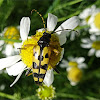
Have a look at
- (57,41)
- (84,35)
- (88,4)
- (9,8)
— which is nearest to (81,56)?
(84,35)

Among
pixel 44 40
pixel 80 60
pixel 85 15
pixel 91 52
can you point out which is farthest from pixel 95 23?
pixel 44 40

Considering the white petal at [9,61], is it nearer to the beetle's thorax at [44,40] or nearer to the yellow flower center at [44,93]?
the beetle's thorax at [44,40]

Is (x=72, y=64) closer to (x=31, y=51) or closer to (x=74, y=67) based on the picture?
(x=74, y=67)

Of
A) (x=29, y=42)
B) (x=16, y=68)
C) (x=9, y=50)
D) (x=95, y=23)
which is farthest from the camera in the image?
(x=95, y=23)

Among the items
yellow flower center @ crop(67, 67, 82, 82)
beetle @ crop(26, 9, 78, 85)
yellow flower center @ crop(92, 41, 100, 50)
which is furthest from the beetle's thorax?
yellow flower center @ crop(92, 41, 100, 50)

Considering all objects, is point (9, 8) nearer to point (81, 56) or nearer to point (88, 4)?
point (88, 4)

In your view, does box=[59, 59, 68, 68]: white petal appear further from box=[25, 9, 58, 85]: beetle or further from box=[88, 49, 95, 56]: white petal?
box=[25, 9, 58, 85]: beetle
